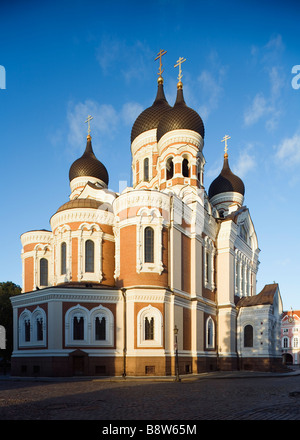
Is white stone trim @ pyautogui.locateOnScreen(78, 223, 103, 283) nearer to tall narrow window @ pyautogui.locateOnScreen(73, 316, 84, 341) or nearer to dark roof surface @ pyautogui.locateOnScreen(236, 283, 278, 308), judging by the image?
tall narrow window @ pyautogui.locateOnScreen(73, 316, 84, 341)

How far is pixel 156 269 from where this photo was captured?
27.6 m

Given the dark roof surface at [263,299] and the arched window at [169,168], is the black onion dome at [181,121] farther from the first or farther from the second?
the dark roof surface at [263,299]

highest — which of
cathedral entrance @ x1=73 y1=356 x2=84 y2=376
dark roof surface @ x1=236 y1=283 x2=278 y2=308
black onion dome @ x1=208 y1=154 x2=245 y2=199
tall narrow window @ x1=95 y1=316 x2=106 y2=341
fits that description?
black onion dome @ x1=208 y1=154 x2=245 y2=199

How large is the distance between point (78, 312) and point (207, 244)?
37.0ft

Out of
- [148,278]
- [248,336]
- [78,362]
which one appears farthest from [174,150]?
[78,362]

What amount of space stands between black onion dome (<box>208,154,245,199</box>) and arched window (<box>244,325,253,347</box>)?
1537cm

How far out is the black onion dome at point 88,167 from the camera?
132 ft

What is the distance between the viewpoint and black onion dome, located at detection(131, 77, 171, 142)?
1554 inches

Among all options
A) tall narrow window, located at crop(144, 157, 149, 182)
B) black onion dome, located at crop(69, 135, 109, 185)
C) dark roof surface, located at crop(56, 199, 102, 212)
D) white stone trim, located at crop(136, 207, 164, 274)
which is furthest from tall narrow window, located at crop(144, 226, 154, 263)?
black onion dome, located at crop(69, 135, 109, 185)

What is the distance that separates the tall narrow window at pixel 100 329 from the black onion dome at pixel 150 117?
1878 centimetres

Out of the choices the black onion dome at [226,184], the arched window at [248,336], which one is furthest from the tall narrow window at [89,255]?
the black onion dome at [226,184]

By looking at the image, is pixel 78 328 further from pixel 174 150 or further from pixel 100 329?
pixel 174 150

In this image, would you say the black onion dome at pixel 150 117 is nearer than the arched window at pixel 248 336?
No

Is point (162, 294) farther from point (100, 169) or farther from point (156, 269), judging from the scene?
point (100, 169)
